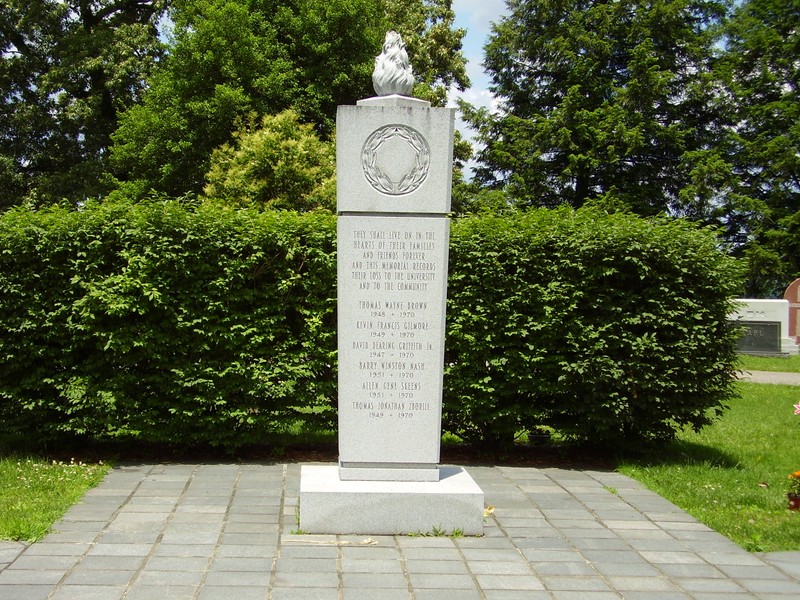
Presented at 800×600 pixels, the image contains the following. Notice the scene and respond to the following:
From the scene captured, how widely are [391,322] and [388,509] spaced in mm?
1388

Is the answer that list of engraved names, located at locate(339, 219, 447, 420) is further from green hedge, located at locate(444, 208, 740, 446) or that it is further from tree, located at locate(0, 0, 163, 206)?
tree, located at locate(0, 0, 163, 206)

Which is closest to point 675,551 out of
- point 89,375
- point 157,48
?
point 89,375

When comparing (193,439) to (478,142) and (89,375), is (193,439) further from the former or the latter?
(478,142)

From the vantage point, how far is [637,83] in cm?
2788

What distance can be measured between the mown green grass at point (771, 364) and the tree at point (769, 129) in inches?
361

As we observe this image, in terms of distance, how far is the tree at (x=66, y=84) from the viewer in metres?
24.2

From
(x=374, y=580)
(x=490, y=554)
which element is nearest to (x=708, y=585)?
(x=490, y=554)

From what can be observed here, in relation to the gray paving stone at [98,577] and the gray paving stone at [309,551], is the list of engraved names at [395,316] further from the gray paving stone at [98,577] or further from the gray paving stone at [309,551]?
the gray paving stone at [98,577]

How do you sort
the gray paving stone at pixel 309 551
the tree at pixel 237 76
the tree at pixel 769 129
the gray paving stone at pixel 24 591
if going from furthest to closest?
the tree at pixel 769 129 < the tree at pixel 237 76 < the gray paving stone at pixel 309 551 < the gray paving stone at pixel 24 591

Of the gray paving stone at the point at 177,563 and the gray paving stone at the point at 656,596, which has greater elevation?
the gray paving stone at the point at 177,563

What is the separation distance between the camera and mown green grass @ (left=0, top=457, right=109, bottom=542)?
5.36m

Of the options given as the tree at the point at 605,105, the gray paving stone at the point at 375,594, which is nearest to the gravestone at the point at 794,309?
the tree at the point at 605,105

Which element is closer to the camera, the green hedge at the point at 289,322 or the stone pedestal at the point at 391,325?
the stone pedestal at the point at 391,325

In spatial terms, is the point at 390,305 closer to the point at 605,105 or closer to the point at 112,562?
the point at 112,562
